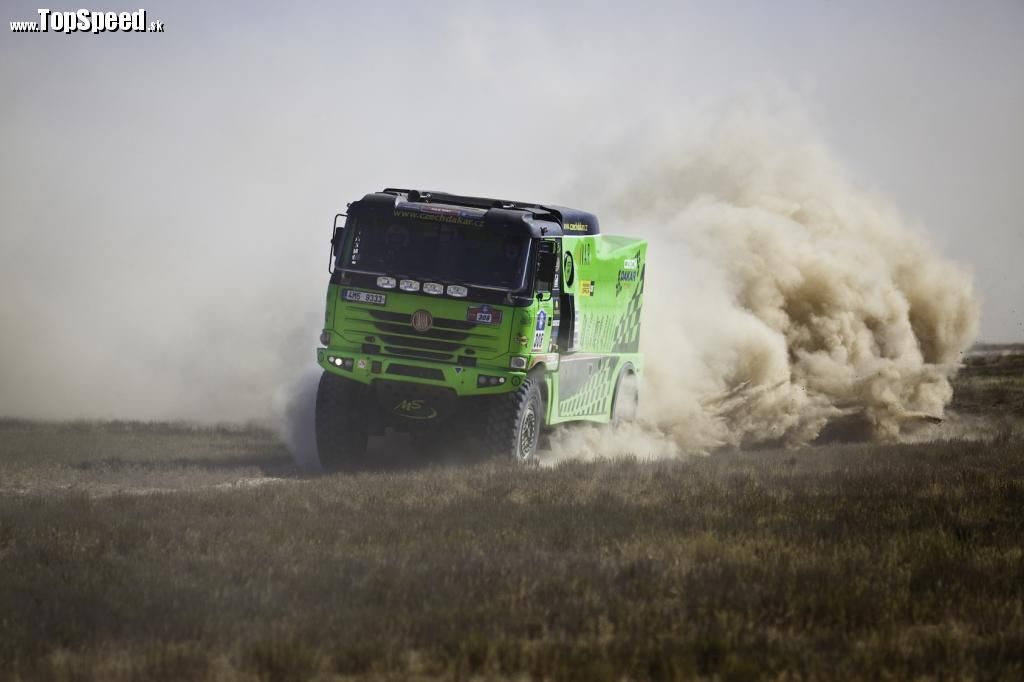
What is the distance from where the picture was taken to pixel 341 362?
746 inches

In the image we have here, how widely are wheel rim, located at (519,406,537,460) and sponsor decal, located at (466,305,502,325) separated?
139cm

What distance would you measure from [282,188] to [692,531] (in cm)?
3443

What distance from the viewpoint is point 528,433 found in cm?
1962

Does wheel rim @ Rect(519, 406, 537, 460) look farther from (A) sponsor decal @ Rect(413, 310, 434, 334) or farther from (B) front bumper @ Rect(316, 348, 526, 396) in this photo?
(A) sponsor decal @ Rect(413, 310, 434, 334)

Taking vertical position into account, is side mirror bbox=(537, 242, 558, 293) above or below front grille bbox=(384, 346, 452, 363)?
above

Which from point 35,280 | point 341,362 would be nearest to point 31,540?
point 341,362

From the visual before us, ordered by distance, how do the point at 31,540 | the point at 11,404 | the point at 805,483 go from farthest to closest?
the point at 11,404, the point at 805,483, the point at 31,540

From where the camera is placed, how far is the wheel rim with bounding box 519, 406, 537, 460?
19.3 m

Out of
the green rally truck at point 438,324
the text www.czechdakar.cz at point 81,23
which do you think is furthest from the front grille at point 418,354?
the text www.czechdakar.cz at point 81,23

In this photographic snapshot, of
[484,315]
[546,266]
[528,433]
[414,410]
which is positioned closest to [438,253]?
[484,315]

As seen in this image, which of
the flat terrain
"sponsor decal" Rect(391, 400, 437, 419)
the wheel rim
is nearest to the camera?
the flat terrain

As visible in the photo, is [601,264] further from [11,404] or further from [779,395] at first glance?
[11,404]

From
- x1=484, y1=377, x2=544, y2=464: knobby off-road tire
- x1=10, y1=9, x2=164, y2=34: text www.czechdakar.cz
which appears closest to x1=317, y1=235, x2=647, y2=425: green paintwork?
x1=484, y1=377, x2=544, y2=464: knobby off-road tire

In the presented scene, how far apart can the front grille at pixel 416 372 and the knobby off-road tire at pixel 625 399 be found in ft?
16.7
